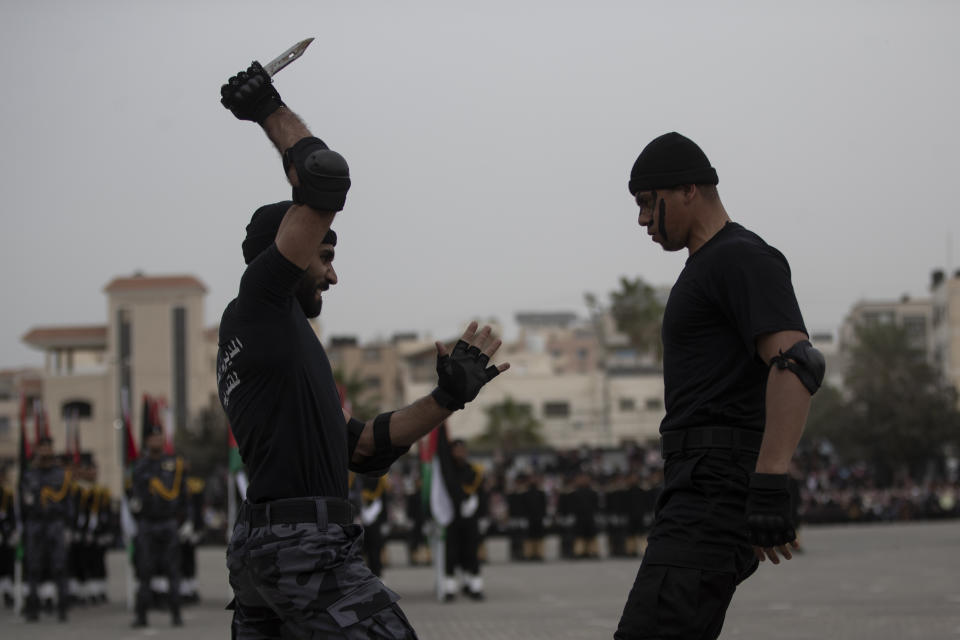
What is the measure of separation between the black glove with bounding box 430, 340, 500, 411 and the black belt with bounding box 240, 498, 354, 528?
0.64 m

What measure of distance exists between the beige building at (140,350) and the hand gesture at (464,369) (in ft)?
286

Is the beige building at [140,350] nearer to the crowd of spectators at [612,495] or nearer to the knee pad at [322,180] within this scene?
the crowd of spectators at [612,495]

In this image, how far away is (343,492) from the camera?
448 centimetres

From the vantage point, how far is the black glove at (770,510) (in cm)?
424

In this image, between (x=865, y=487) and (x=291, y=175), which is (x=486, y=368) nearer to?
(x=291, y=175)

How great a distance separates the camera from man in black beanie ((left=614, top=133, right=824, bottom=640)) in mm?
4320

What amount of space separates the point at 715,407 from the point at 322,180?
1500mm

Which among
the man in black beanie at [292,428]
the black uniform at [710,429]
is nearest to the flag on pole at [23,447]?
the man in black beanie at [292,428]

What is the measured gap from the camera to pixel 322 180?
413cm

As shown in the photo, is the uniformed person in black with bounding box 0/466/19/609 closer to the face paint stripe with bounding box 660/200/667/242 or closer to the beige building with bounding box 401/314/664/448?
the face paint stripe with bounding box 660/200/667/242

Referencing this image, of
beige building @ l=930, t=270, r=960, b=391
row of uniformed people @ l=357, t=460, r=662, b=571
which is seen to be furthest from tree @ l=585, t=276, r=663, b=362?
row of uniformed people @ l=357, t=460, r=662, b=571

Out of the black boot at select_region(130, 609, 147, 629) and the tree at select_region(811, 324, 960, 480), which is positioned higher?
the tree at select_region(811, 324, 960, 480)

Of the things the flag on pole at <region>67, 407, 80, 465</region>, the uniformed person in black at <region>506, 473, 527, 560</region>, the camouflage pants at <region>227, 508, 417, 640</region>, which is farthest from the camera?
the uniformed person in black at <region>506, 473, 527, 560</region>

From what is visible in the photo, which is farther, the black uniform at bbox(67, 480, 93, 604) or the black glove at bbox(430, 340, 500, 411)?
the black uniform at bbox(67, 480, 93, 604)
